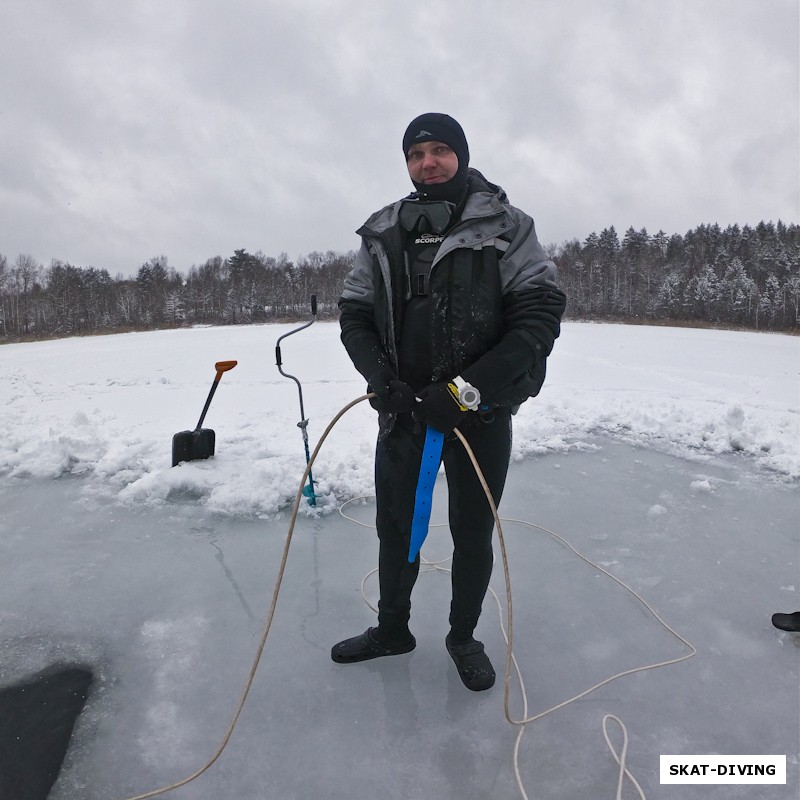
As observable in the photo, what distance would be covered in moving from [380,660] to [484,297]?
145 cm

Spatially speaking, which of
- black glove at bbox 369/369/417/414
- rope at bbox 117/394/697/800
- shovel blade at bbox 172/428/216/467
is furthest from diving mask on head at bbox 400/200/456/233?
Answer: shovel blade at bbox 172/428/216/467

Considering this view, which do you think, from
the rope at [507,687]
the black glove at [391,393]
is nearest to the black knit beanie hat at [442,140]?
the black glove at [391,393]

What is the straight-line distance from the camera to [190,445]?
387 centimetres

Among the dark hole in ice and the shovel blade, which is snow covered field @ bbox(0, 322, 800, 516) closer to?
the shovel blade

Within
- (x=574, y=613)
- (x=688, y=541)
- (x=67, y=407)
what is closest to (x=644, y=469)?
(x=688, y=541)

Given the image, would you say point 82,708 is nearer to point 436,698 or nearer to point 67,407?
point 436,698

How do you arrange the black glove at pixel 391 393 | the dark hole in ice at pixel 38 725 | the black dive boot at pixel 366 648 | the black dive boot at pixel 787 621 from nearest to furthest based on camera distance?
the dark hole in ice at pixel 38 725 → the black glove at pixel 391 393 → the black dive boot at pixel 366 648 → the black dive boot at pixel 787 621

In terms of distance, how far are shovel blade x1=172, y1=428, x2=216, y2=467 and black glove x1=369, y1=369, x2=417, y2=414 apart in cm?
263

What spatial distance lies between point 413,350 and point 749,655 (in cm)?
182

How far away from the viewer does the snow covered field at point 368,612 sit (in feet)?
→ 5.17

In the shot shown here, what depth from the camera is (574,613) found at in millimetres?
2281

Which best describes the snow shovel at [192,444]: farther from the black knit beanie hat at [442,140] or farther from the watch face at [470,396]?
the watch face at [470,396]

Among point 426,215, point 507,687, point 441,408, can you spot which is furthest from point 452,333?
point 507,687

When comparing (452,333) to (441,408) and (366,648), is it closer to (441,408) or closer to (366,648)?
(441,408)
